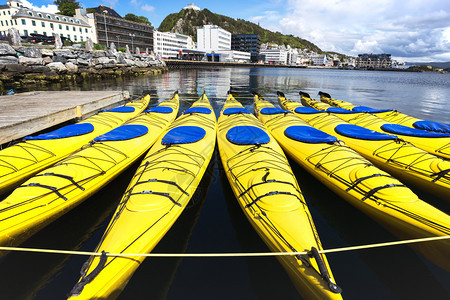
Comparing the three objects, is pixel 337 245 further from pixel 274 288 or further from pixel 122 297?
pixel 122 297

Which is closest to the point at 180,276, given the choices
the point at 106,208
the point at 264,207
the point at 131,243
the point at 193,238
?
the point at 193,238

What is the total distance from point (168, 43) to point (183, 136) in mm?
110012

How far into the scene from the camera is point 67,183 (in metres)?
5.23

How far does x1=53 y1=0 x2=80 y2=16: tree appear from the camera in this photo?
229 ft

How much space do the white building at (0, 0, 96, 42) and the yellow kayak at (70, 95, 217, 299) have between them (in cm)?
7311

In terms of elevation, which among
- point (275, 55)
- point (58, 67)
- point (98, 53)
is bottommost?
point (58, 67)

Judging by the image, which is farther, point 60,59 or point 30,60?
point 60,59

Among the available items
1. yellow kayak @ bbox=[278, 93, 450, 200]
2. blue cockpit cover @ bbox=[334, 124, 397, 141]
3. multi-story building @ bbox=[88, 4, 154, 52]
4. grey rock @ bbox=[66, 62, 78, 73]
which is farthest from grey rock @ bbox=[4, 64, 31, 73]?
multi-story building @ bbox=[88, 4, 154, 52]

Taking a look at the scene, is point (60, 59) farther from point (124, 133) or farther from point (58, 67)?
point (124, 133)

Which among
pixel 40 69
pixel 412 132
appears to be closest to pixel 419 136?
pixel 412 132

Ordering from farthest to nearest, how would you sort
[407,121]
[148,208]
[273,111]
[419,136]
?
[273,111], [407,121], [419,136], [148,208]

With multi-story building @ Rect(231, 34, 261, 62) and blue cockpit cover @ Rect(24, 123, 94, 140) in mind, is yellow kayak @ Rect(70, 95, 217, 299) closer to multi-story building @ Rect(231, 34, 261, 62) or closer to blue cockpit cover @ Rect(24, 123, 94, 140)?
blue cockpit cover @ Rect(24, 123, 94, 140)

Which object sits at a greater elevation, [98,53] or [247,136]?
[98,53]

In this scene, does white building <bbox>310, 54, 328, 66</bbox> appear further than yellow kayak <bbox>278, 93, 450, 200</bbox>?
Yes
